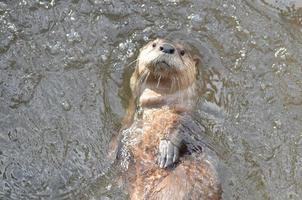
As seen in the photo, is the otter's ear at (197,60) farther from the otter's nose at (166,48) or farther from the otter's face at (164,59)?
the otter's nose at (166,48)

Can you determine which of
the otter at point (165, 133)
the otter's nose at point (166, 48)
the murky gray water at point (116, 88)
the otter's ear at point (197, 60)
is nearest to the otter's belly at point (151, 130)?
the otter at point (165, 133)

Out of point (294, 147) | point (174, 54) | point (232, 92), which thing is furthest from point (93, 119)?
point (294, 147)

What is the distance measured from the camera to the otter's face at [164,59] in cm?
465

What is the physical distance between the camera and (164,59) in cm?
465

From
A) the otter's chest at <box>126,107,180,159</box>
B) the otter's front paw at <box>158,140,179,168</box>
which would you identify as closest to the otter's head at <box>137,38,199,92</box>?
the otter's chest at <box>126,107,180,159</box>

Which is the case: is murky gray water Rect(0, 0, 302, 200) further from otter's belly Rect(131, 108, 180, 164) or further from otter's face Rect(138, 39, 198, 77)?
otter's face Rect(138, 39, 198, 77)

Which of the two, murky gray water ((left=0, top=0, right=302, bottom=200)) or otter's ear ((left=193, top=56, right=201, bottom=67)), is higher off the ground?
otter's ear ((left=193, top=56, right=201, bottom=67))

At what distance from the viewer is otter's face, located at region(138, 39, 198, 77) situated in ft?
15.3

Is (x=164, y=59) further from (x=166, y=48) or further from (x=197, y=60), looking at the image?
(x=197, y=60)

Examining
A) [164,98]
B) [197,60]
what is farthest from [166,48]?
[197,60]

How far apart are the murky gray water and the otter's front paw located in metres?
0.34

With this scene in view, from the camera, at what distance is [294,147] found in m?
4.71

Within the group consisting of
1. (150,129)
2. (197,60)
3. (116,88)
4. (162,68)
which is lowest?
(116,88)

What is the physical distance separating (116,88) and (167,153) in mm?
950
